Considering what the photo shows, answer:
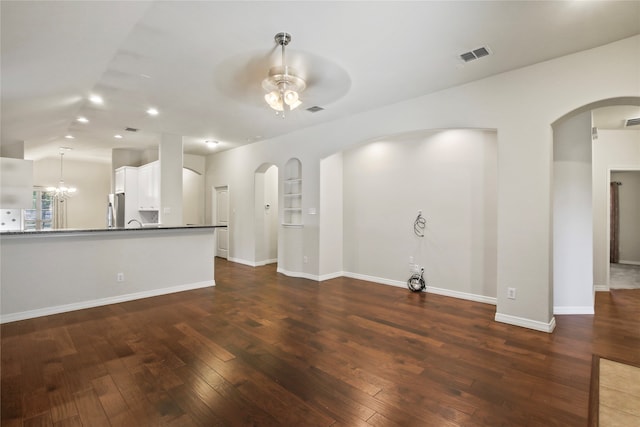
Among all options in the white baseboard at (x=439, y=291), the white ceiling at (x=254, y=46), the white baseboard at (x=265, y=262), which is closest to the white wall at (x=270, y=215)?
the white baseboard at (x=265, y=262)

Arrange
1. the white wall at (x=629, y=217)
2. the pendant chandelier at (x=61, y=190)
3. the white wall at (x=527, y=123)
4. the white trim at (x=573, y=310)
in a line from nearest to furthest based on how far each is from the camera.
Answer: the white wall at (x=527, y=123) → the white trim at (x=573, y=310) → the white wall at (x=629, y=217) → the pendant chandelier at (x=61, y=190)

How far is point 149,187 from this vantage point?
6.91 meters

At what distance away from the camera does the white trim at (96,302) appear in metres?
3.68

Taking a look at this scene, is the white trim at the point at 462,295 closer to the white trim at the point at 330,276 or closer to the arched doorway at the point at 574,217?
the arched doorway at the point at 574,217

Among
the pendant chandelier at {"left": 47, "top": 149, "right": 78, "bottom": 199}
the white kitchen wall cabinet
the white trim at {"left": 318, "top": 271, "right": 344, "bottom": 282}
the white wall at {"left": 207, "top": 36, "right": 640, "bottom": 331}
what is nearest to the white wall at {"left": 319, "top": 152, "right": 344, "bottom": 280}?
the white trim at {"left": 318, "top": 271, "right": 344, "bottom": 282}

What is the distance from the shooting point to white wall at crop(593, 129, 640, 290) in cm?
525

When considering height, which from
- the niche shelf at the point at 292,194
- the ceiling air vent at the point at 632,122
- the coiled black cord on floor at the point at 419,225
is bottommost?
the coiled black cord on floor at the point at 419,225

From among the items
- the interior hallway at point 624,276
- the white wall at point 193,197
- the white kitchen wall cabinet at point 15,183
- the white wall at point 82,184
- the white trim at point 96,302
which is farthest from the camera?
the white wall at point 193,197

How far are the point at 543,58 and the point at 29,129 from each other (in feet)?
24.5

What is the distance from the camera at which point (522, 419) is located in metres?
1.92

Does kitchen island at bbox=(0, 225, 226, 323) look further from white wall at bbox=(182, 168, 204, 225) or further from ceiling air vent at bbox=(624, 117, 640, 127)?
ceiling air vent at bbox=(624, 117, 640, 127)

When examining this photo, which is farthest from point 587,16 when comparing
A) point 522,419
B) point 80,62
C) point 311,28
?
point 80,62

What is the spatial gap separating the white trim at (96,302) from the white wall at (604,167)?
22.7ft

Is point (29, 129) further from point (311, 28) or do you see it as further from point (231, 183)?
point (311, 28)
